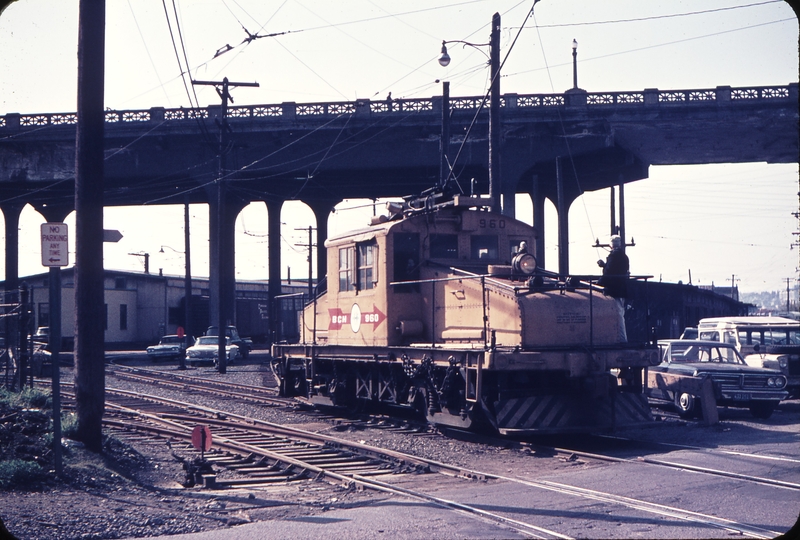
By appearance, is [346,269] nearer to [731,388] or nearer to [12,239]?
[731,388]

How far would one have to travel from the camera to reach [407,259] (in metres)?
14.6

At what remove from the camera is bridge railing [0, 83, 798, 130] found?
126ft

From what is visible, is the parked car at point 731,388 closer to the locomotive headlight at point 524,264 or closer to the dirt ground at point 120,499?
the locomotive headlight at point 524,264

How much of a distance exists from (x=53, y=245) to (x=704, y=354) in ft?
49.0

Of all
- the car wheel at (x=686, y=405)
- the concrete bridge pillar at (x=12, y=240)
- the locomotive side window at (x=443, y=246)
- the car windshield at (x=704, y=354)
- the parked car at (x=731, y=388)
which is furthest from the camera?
the concrete bridge pillar at (x=12, y=240)

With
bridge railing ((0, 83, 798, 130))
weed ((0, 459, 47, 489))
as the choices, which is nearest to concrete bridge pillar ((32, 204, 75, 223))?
bridge railing ((0, 83, 798, 130))

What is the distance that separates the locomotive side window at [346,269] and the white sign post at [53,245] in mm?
6949

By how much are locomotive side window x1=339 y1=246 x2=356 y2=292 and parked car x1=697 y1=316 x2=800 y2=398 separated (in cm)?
1023

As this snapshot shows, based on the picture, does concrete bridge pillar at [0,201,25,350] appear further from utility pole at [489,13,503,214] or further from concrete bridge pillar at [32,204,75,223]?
utility pole at [489,13,503,214]

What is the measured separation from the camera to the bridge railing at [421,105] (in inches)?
1517

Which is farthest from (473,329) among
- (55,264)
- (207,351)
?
(207,351)

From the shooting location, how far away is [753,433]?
540 inches

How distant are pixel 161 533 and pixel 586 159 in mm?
38154

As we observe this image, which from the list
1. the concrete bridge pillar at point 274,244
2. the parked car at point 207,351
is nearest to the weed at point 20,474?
the parked car at point 207,351
